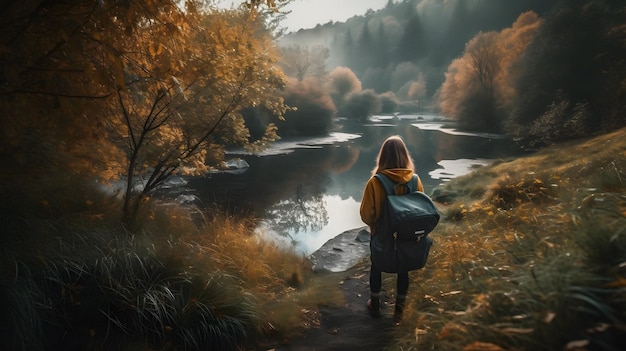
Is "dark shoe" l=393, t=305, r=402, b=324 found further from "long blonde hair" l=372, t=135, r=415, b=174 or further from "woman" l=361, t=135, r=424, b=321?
"long blonde hair" l=372, t=135, r=415, b=174

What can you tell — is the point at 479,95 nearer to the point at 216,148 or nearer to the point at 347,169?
the point at 347,169

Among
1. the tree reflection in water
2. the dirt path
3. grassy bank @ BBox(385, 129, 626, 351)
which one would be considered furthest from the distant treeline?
grassy bank @ BBox(385, 129, 626, 351)

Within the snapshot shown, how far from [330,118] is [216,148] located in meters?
30.5

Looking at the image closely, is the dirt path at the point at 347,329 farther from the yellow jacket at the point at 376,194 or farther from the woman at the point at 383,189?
the yellow jacket at the point at 376,194

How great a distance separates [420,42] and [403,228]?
116 m

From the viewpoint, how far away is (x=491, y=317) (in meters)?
1.89

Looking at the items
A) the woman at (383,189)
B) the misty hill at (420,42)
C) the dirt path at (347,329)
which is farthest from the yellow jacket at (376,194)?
the misty hill at (420,42)

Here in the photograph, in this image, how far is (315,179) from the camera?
61.3ft

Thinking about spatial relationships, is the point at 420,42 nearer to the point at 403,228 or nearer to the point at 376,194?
the point at 376,194

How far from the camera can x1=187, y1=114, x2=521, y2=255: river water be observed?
12.1 meters

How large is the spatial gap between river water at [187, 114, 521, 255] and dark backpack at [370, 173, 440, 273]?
4.69 m

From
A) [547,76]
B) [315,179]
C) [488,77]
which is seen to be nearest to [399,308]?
[315,179]

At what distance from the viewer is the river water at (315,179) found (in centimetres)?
1209

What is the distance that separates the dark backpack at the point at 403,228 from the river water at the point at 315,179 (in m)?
4.69
